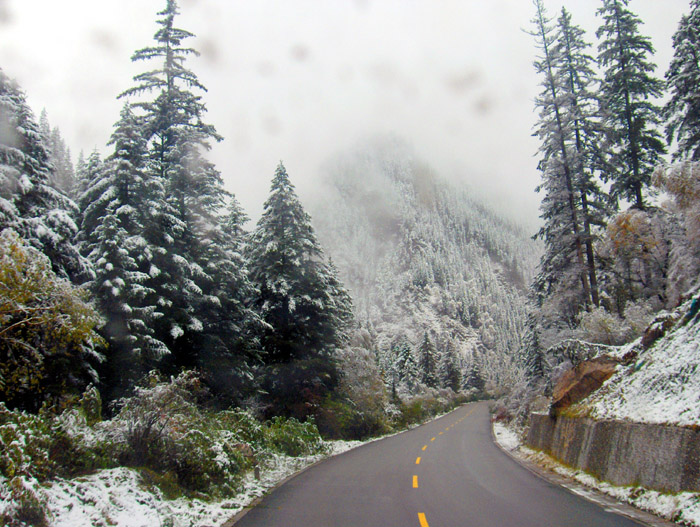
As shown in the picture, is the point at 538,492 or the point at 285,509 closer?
the point at 285,509

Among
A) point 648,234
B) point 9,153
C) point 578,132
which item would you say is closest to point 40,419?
point 9,153

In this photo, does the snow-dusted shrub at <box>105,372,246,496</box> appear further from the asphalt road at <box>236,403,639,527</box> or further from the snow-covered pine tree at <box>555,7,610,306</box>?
the snow-covered pine tree at <box>555,7,610,306</box>

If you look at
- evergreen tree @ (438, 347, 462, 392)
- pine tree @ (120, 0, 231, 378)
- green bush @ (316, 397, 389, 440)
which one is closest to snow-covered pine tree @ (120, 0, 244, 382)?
pine tree @ (120, 0, 231, 378)

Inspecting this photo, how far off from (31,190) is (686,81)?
27463 mm

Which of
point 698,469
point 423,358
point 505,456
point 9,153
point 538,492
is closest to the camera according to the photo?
point 698,469

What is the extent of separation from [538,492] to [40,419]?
10.3 metres

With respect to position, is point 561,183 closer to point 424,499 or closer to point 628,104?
point 628,104

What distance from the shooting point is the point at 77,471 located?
758 centimetres

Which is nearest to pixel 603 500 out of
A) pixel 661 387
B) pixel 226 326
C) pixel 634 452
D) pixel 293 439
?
pixel 634 452

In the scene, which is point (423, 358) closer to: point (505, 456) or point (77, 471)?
point (505, 456)

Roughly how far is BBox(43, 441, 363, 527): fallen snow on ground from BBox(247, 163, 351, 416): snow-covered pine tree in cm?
1464

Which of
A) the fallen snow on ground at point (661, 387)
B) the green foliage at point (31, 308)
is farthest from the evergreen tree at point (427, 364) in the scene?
the green foliage at point (31, 308)

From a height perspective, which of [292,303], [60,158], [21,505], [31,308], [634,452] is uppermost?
[60,158]

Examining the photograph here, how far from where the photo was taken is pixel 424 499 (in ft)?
33.4
